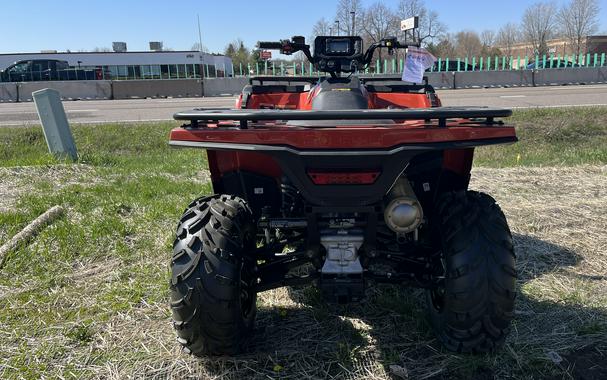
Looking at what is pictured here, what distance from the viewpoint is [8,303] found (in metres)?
3.42

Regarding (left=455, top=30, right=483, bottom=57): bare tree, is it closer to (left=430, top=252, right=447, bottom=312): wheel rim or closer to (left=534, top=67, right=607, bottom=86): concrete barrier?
(left=534, top=67, right=607, bottom=86): concrete barrier

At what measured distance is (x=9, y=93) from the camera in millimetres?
21078

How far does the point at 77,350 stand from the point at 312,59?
270 cm

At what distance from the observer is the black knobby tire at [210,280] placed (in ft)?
7.87

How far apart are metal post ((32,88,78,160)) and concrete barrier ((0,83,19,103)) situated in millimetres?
15660

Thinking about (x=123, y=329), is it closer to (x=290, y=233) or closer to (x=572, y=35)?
(x=290, y=233)

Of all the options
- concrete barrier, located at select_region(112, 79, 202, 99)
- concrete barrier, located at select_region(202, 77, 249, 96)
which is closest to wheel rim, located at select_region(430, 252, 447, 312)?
concrete barrier, located at select_region(202, 77, 249, 96)

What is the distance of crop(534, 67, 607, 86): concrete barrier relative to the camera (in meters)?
23.2

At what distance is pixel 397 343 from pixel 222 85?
21.3 metres

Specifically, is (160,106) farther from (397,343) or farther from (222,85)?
(397,343)

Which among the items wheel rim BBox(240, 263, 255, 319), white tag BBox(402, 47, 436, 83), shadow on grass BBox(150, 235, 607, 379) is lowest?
shadow on grass BBox(150, 235, 607, 379)

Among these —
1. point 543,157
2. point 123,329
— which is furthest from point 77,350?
point 543,157

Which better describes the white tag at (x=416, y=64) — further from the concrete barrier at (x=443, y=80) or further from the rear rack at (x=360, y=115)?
the concrete barrier at (x=443, y=80)

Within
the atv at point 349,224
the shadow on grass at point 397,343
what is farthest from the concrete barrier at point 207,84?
the atv at point 349,224
